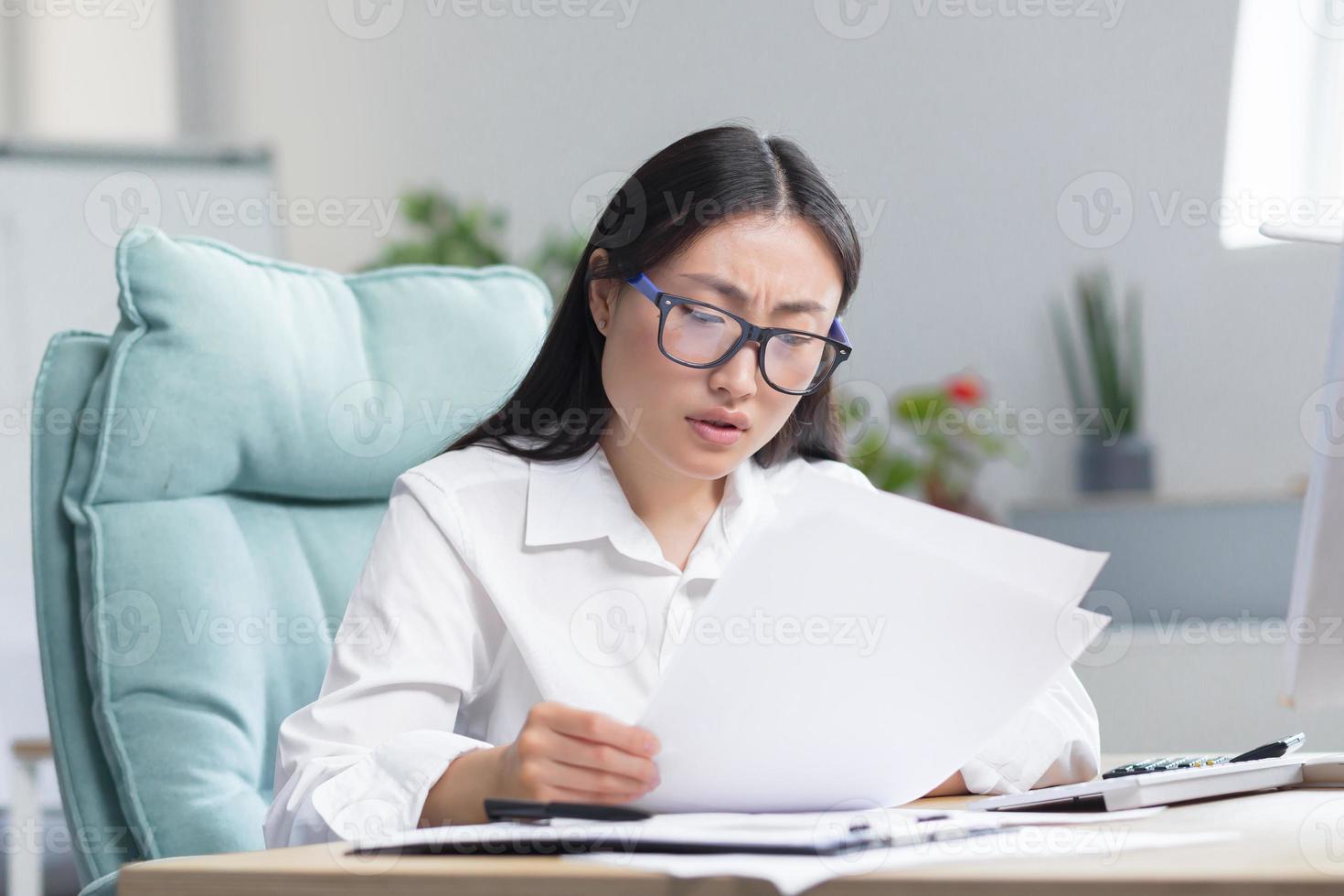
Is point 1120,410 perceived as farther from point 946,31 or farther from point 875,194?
point 946,31

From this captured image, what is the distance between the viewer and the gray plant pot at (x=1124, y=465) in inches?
131

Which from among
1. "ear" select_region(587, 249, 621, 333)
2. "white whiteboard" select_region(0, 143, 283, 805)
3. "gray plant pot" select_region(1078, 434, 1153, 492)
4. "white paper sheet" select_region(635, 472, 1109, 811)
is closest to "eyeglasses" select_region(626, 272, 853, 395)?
"ear" select_region(587, 249, 621, 333)

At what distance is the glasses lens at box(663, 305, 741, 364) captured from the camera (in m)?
1.09

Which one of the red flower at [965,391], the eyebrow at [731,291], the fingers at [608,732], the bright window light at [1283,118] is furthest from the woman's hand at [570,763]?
the bright window light at [1283,118]

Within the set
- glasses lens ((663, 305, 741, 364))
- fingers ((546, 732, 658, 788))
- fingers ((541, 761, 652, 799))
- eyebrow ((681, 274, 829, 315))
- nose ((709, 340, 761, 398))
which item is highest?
eyebrow ((681, 274, 829, 315))

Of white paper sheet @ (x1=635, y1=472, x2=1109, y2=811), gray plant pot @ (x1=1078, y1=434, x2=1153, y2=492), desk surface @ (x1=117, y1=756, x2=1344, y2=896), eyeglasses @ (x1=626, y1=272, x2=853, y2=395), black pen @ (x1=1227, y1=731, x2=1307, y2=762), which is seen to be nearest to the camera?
desk surface @ (x1=117, y1=756, x2=1344, y2=896)

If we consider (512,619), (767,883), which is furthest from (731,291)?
(767,883)

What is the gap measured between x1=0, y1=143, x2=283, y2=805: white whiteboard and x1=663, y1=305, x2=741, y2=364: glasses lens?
255cm

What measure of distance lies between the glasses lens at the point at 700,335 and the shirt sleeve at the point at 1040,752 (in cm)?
18

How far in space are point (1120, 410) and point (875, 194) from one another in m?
0.85

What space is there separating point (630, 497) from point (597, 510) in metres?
0.07

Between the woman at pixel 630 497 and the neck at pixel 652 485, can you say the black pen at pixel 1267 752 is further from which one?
the neck at pixel 652 485

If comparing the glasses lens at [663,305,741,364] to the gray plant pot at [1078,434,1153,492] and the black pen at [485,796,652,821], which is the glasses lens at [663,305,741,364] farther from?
the gray plant pot at [1078,434,1153,492]

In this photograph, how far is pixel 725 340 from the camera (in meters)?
1.09
